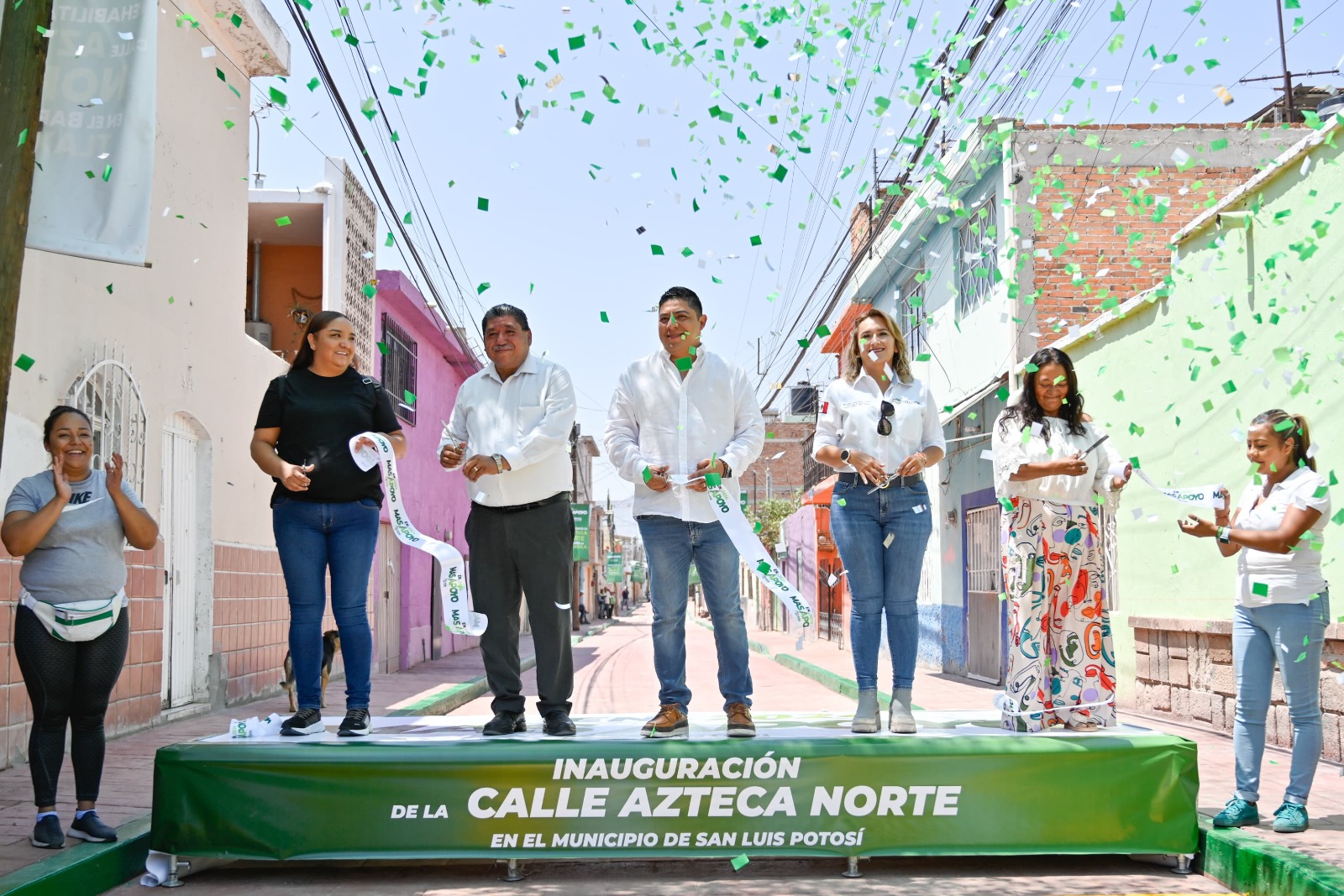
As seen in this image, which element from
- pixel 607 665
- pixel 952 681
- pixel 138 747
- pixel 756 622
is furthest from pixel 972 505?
pixel 756 622

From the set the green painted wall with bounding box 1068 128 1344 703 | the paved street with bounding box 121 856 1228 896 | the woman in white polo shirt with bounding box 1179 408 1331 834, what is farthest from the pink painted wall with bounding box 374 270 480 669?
the woman in white polo shirt with bounding box 1179 408 1331 834

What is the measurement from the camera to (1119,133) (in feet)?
45.3

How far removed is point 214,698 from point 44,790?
638cm

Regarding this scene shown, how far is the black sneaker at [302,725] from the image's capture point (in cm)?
485

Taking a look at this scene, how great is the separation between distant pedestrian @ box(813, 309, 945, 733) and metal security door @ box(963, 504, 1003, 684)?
929cm

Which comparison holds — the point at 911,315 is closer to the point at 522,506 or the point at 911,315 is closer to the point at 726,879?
the point at 522,506

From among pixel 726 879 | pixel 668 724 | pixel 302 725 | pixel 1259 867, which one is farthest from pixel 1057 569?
pixel 302 725

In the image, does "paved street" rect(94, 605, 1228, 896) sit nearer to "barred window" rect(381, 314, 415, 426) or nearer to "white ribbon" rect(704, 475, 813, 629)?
"white ribbon" rect(704, 475, 813, 629)

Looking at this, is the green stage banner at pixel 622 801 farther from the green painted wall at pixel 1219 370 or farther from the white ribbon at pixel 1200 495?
the green painted wall at pixel 1219 370

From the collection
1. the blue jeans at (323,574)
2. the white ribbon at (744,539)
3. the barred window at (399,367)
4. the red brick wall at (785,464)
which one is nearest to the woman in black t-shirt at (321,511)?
the blue jeans at (323,574)

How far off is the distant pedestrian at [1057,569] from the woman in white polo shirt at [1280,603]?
0.43 meters

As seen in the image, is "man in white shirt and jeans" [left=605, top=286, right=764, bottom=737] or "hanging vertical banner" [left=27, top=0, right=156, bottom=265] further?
"hanging vertical banner" [left=27, top=0, right=156, bottom=265]

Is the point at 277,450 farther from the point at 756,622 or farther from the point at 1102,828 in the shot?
the point at 756,622

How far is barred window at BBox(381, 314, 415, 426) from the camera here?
1875 centimetres
